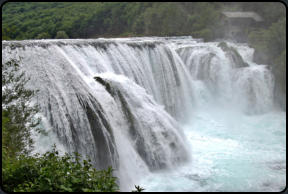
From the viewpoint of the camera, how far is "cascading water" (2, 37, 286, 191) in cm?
651

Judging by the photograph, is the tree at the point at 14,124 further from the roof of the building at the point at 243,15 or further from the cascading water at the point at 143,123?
the roof of the building at the point at 243,15

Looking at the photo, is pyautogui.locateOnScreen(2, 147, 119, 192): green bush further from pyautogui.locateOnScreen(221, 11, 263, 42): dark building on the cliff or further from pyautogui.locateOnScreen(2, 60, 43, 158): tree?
pyautogui.locateOnScreen(221, 11, 263, 42): dark building on the cliff

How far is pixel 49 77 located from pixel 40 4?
24.8 metres

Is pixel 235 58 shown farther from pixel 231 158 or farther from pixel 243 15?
pixel 243 15

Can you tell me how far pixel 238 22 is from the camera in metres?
24.9

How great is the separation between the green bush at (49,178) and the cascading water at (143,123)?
2296 mm

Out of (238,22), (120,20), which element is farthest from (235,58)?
(120,20)

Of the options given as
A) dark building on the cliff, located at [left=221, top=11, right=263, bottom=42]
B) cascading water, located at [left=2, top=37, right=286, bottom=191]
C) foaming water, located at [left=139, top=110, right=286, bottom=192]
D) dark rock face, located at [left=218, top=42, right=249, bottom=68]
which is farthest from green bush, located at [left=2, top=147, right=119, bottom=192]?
dark building on the cliff, located at [left=221, top=11, right=263, bottom=42]

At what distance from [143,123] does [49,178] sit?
188 inches

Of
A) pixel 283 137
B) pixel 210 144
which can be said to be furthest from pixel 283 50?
pixel 210 144

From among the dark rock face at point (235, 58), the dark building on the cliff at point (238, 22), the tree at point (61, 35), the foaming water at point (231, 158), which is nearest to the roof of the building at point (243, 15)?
the dark building on the cliff at point (238, 22)

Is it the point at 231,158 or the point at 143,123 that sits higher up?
the point at 143,123

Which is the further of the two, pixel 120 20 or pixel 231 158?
pixel 120 20

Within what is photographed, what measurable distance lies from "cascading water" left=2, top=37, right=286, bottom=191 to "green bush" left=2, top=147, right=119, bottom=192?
2296mm
